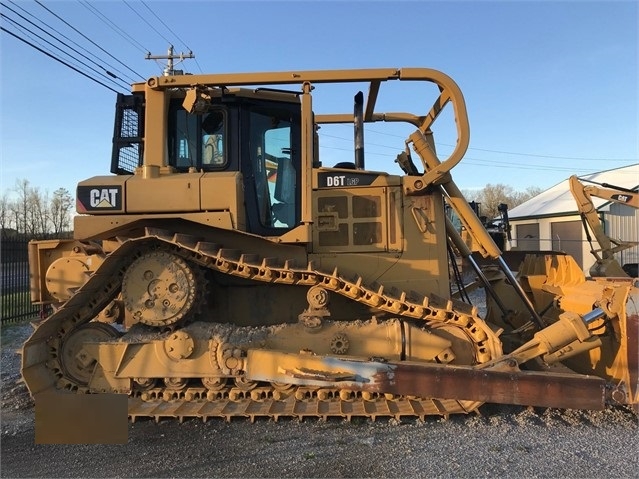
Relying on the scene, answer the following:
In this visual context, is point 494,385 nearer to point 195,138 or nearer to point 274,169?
point 274,169

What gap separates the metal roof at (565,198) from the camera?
73.6 feet

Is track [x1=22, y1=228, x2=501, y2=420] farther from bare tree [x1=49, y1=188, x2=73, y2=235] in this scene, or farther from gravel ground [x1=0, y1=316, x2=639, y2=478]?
bare tree [x1=49, y1=188, x2=73, y2=235]

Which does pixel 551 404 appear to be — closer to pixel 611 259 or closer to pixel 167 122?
pixel 167 122

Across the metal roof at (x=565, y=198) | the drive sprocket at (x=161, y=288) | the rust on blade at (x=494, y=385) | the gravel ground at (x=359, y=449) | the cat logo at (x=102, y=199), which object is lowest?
the gravel ground at (x=359, y=449)

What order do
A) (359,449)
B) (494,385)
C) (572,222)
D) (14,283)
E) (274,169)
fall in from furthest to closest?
(572,222), (14,283), (274,169), (494,385), (359,449)

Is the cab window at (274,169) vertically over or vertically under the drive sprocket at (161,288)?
over

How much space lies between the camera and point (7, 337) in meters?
9.76

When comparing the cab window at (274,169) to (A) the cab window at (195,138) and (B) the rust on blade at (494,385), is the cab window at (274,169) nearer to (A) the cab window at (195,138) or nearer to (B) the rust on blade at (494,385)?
(A) the cab window at (195,138)

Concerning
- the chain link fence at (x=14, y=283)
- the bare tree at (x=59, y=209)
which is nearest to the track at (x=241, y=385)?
the chain link fence at (x=14, y=283)

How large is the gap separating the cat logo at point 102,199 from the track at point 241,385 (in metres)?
0.38

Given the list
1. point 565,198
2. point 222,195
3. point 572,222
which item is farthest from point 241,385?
point 565,198

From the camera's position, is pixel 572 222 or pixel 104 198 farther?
pixel 572 222

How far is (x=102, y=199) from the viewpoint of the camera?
4.74m

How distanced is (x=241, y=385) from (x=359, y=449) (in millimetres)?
1330
